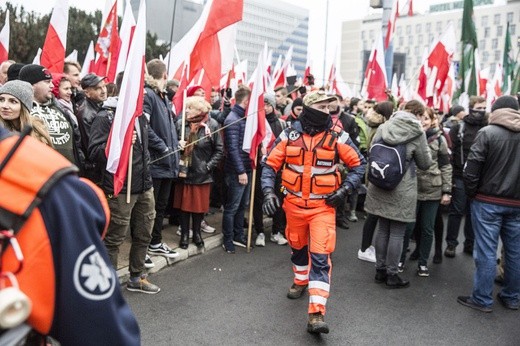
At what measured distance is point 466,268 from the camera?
6.12 metres

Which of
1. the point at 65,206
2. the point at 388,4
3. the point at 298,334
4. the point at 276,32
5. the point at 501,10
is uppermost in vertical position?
the point at 501,10

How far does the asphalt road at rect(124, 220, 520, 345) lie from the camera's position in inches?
158

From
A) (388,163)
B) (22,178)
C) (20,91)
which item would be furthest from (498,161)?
(22,178)

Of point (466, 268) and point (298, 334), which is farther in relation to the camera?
point (466, 268)

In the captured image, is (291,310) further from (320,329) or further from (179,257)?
(179,257)

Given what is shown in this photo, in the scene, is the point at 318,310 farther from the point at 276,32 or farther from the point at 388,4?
the point at 276,32

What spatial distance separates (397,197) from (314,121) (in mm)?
1463

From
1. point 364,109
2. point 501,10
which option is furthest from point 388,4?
point 501,10

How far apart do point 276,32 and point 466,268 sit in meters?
90.2

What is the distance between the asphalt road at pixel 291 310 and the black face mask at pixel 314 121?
1.60m

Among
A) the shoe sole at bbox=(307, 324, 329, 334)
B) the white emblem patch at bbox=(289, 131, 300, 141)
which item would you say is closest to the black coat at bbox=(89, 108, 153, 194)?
the white emblem patch at bbox=(289, 131, 300, 141)

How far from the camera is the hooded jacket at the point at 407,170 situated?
16.5ft

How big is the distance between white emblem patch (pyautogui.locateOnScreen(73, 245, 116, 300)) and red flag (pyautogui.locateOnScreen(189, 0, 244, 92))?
4.69 metres

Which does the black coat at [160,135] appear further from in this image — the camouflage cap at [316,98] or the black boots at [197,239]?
the camouflage cap at [316,98]
